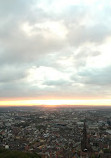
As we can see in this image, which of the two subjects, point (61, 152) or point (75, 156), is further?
point (61, 152)

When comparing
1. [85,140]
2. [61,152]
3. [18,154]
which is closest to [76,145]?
[85,140]

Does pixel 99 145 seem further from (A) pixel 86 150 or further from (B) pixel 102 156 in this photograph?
(B) pixel 102 156

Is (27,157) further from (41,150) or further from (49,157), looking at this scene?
(41,150)

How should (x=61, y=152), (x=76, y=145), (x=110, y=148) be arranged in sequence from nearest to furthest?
(x=61, y=152) < (x=110, y=148) < (x=76, y=145)

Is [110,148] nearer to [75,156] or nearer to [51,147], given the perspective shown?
[75,156]

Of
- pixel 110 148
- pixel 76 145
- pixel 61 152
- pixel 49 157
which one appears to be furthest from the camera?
pixel 76 145

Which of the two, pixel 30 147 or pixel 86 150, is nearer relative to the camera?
pixel 86 150

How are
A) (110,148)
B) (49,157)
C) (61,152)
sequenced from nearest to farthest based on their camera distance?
(49,157) → (61,152) → (110,148)

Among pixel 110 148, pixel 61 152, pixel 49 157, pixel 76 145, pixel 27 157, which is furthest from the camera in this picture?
pixel 76 145

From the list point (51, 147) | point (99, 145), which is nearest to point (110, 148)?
point (99, 145)
